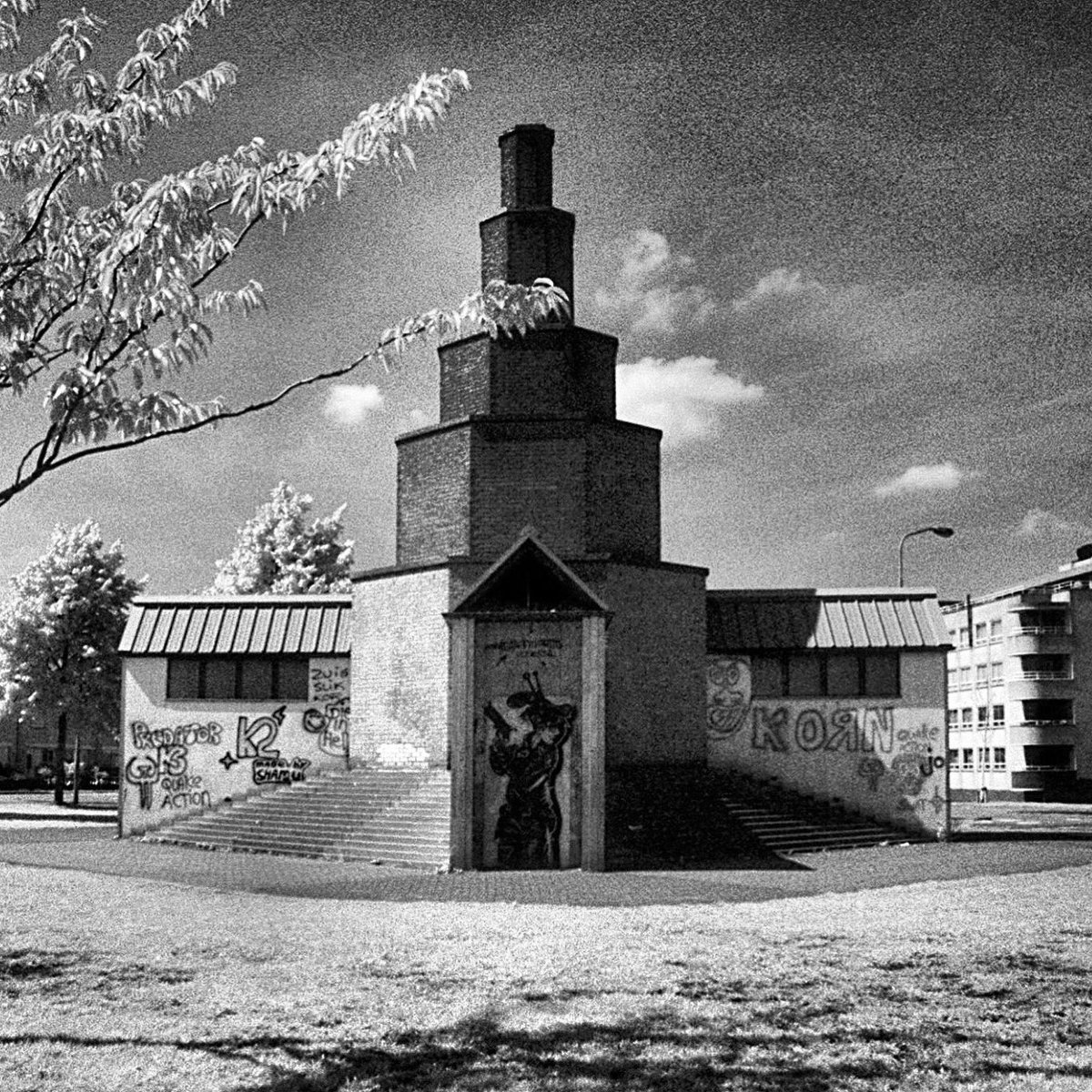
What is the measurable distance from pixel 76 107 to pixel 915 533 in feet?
118

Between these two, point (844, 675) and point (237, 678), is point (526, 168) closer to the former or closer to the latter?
point (237, 678)

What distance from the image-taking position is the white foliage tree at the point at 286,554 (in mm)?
51562

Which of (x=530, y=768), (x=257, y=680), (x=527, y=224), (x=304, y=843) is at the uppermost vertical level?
(x=527, y=224)

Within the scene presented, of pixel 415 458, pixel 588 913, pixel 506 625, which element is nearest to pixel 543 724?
pixel 506 625

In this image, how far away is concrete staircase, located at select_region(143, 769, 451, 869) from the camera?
2578 cm

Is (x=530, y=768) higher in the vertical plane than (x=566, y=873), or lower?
higher

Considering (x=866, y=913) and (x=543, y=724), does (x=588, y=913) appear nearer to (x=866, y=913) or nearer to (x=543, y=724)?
(x=866, y=913)

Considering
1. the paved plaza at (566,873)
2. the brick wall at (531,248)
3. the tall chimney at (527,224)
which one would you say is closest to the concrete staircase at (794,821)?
the paved plaza at (566,873)

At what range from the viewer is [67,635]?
48250 millimetres

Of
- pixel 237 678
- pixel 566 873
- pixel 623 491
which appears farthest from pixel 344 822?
pixel 623 491

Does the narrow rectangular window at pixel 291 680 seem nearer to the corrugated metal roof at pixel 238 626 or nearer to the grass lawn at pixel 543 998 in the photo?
the corrugated metal roof at pixel 238 626

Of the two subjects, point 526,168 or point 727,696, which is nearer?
point 727,696

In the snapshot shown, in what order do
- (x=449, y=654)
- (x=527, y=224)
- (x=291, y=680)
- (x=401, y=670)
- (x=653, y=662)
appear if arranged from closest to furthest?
(x=449, y=654)
(x=653, y=662)
(x=401, y=670)
(x=291, y=680)
(x=527, y=224)

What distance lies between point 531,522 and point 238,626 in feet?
29.1
